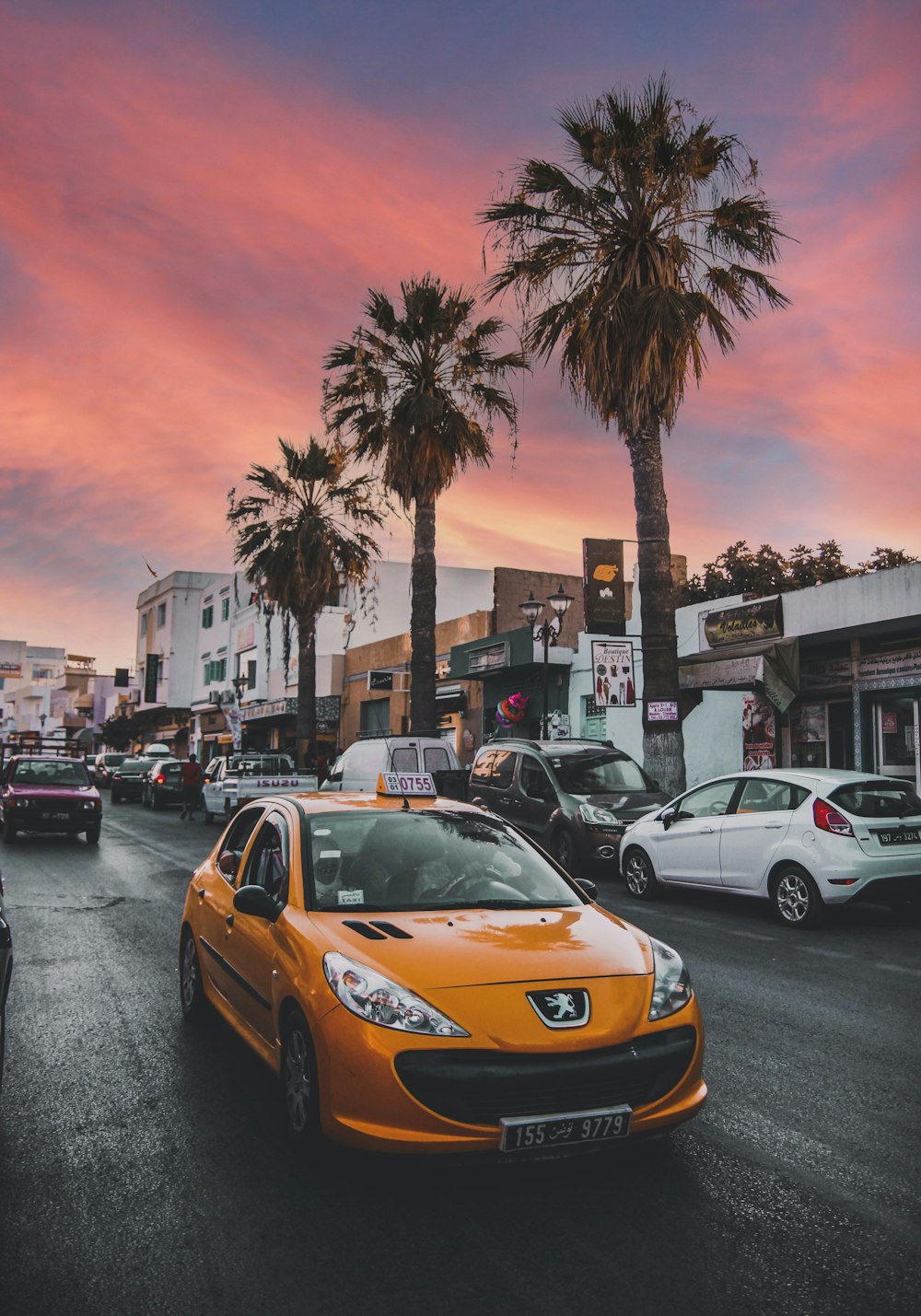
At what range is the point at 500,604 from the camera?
35.5 metres

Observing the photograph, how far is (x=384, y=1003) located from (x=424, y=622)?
1928cm

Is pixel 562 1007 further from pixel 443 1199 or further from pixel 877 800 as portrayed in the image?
pixel 877 800

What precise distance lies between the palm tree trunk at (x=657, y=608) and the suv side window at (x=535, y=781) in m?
2.08

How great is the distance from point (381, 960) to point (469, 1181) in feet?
2.85

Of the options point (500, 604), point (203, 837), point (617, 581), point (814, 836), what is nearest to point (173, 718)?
point (500, 604)

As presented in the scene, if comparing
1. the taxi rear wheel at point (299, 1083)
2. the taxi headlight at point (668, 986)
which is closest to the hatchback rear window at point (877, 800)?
the taxi headlight at point (668, 986)

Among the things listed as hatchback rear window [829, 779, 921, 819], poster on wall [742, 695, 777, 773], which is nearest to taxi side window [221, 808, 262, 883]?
hatchback rear window [829, 779, 921, 819]

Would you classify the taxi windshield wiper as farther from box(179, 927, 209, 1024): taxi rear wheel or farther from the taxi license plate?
box(179, 927, 209, 1024): taxi rear wheel

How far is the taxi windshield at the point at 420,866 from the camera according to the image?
4.76m

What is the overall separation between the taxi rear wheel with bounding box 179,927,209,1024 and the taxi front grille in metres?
2.82

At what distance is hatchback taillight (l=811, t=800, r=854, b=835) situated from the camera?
9.80 meters

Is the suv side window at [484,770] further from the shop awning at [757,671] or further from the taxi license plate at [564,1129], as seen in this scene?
the taxi license plate at [564,1129]

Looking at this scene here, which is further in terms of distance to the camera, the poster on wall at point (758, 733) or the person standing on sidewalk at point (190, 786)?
the person standing on sidewalk at point (190, 786)

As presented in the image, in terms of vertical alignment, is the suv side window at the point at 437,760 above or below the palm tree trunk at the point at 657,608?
below
